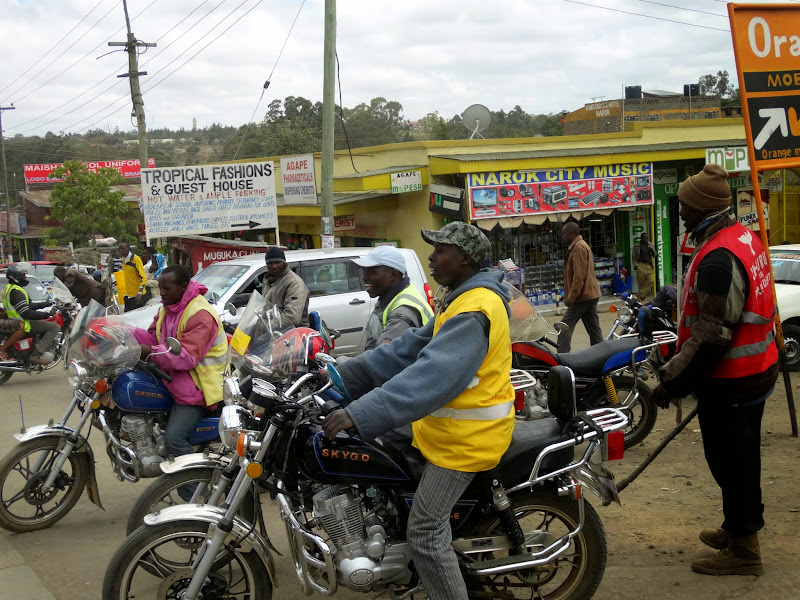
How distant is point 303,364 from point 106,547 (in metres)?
2.48

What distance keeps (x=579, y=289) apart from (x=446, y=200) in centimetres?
705

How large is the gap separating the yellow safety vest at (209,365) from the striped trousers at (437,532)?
7.25 feet

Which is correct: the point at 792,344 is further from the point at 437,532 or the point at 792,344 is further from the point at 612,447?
the point at 437,532

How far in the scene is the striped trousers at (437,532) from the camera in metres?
3.32

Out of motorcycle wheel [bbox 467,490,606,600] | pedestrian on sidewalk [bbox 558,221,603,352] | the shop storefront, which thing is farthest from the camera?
the shop storefront

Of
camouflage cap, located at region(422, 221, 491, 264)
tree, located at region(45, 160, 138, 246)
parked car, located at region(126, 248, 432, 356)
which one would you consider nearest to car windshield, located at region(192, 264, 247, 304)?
parked car, located at region(126, 248, 432, 356)

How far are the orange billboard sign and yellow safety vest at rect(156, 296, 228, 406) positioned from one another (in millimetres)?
4159

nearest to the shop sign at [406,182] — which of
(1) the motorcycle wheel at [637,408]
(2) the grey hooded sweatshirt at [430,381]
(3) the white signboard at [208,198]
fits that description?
(3) the white signboard at [208,198]

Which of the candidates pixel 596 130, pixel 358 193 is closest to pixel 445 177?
pixel 358 193

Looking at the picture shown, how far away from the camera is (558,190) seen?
16.7 metres

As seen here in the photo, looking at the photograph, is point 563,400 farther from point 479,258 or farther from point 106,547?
point 106,547

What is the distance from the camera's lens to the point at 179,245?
1983 centimetres

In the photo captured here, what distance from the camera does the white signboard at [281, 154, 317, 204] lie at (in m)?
15.9

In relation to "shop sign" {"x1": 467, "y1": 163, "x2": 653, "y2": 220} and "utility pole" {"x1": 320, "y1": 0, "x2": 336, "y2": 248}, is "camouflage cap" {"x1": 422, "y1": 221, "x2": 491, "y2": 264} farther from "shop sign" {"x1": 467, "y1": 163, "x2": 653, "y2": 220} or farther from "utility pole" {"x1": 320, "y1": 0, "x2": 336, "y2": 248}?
"shop sign" {"x1": 467, "y1": 163, "x2": 653, "y2": 220}
